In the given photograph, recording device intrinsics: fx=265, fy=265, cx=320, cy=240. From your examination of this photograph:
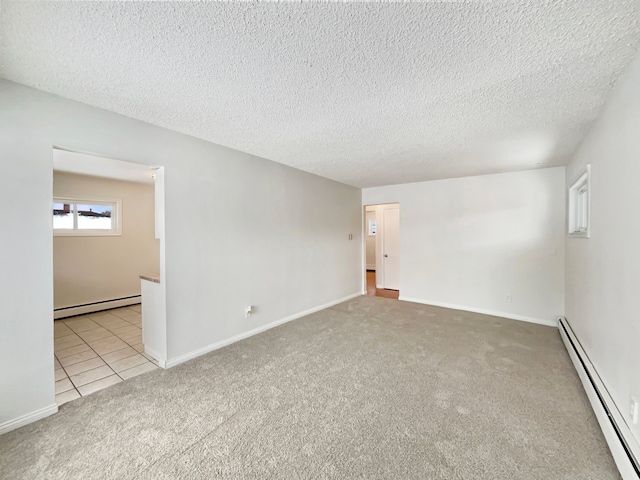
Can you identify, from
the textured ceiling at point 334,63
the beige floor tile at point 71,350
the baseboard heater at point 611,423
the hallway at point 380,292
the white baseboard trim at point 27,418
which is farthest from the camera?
the hallway at point 380,292

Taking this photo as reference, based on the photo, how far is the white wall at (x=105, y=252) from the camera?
4.37m

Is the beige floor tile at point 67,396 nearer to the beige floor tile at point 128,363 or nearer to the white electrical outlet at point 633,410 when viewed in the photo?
the beige floor tile at point 128,363

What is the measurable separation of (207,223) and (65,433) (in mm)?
1971

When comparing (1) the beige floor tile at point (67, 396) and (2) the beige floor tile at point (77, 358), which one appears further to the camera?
(2) the beige floor tile at point (77, 358)

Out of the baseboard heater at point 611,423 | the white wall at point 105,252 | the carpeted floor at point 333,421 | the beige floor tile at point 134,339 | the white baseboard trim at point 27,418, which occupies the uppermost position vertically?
the white wall at point 105,252

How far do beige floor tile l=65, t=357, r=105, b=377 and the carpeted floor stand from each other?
0.61m

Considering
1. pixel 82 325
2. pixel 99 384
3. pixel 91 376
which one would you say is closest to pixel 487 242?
pixel 99 384

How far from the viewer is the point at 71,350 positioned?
3082mm

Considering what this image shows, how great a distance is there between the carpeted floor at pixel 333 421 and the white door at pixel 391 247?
337cm

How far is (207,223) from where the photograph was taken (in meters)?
3.00

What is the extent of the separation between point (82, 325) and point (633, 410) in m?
5.86

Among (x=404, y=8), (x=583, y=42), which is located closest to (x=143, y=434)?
(x=404, y=8)

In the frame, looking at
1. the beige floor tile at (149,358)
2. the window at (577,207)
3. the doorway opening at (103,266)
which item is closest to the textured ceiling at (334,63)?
the window at (577,207)

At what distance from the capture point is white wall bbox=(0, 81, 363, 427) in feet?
5.98
